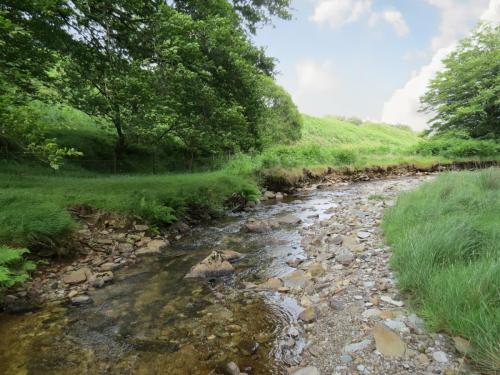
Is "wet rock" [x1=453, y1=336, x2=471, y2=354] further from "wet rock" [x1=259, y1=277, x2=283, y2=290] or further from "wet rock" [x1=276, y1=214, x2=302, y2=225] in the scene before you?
"wet rock" [x1=276, y1=214, x2=302, y2=225]

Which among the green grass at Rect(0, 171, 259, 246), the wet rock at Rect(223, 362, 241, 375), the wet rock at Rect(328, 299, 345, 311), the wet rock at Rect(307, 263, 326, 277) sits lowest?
the wet rock at Rect(223, 362, 241, 375)

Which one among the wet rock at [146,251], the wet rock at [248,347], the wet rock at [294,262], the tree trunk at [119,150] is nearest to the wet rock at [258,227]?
the wet rock at [294,262]

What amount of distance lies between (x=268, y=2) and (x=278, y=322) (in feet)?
54.3

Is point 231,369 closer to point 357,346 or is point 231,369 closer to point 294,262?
point 357,346

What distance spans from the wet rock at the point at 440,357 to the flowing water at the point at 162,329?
1367mm

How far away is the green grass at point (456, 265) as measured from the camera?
9.02ft

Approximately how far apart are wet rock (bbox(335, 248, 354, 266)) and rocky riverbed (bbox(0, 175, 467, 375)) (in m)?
0.03

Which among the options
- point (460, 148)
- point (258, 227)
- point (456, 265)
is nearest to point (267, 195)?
point (258, 227)

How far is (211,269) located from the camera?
5.84m

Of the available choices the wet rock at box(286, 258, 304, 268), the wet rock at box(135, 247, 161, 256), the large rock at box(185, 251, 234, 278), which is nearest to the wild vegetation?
the wet rock at box(135, 247, 161, 256)

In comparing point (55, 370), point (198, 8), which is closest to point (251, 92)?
point (198, 8)

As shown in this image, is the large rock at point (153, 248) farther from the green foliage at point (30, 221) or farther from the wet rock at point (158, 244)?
the green foliage at point (30, 221)

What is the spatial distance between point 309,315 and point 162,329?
202cm

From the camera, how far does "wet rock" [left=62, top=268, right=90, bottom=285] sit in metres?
5.47
